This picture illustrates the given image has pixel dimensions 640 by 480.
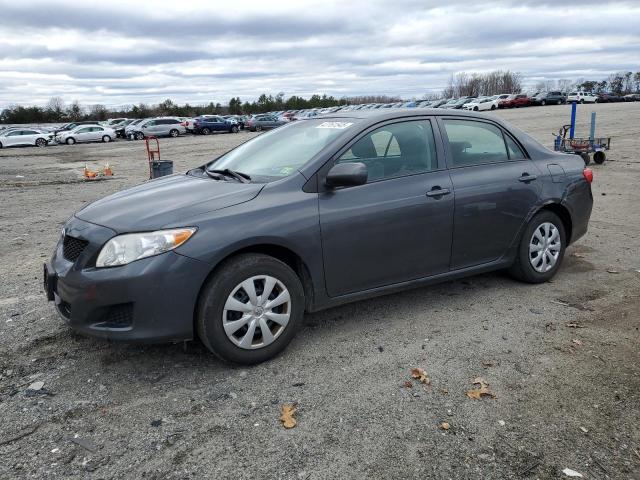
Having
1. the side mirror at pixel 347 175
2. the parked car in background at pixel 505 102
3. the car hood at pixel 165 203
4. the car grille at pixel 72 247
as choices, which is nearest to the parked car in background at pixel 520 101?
the parked car in background at pixel 505 102

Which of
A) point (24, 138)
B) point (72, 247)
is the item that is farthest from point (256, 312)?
point (24, 138)

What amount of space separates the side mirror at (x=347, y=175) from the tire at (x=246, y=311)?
68 centimetres

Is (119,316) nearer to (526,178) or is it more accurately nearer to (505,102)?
(526,178)

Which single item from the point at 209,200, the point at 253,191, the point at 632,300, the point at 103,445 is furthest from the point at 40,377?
the point at 632,300

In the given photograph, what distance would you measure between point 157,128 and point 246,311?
149 feet

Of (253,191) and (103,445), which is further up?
(253,191)

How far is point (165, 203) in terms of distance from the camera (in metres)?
3.81

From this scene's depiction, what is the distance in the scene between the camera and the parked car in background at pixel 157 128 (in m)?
44.2

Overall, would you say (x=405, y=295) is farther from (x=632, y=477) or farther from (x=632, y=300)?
(x=632, y=477)

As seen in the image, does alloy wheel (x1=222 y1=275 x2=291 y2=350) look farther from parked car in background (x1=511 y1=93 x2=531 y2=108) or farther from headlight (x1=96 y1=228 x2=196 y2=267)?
parked car in background (x1=511 y1=93 x2=531 y2=108)

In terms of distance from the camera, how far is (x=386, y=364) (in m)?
3.79

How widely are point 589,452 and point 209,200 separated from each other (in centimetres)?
265

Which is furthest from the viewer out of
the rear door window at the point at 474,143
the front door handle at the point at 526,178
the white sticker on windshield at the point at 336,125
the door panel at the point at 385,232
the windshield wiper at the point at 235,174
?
the front door handle at the point at 526,178

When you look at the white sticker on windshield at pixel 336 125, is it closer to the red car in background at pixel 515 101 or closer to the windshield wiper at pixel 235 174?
the windshield wiper at pixel 235 174
